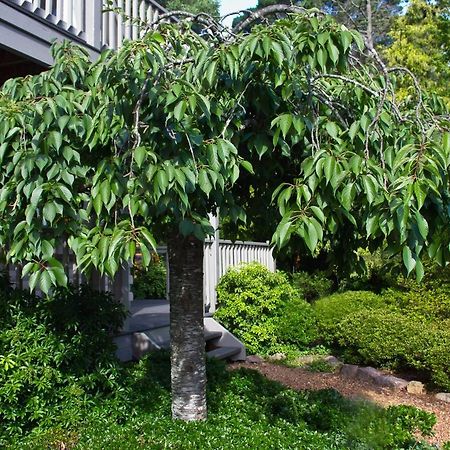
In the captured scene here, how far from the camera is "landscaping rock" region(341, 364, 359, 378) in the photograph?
7621 millimetres

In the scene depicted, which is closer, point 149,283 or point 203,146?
point 203,146

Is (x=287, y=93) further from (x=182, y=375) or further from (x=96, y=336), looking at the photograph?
(x=96, y=336)

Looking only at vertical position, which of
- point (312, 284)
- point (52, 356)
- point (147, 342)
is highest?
point (312, 284)

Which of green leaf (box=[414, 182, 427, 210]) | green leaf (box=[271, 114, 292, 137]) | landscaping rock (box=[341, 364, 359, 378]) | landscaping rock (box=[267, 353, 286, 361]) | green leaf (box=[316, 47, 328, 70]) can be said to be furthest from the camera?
landscaping rock (box=[267, 353, 286, 361])

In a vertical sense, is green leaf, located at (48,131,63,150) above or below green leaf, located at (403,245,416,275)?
above

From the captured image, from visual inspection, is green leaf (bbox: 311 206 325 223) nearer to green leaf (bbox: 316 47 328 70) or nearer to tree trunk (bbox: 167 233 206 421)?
green leaf (bbox: 316 47 328 70)

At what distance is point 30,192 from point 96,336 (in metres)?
2.06

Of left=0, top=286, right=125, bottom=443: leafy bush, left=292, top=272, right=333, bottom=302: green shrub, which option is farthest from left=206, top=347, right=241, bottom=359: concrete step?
left=292, top=272, right=333, bottom=302: green shrub

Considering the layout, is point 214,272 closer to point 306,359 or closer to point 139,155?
point 306,359

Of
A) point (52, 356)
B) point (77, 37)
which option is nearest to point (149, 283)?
point (77, 37)

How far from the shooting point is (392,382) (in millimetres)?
7129

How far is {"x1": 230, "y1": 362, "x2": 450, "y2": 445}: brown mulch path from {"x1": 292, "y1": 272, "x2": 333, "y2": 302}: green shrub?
3215mm

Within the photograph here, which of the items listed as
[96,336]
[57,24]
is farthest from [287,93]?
[57,24]

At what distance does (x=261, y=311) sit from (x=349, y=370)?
1.57 metres
